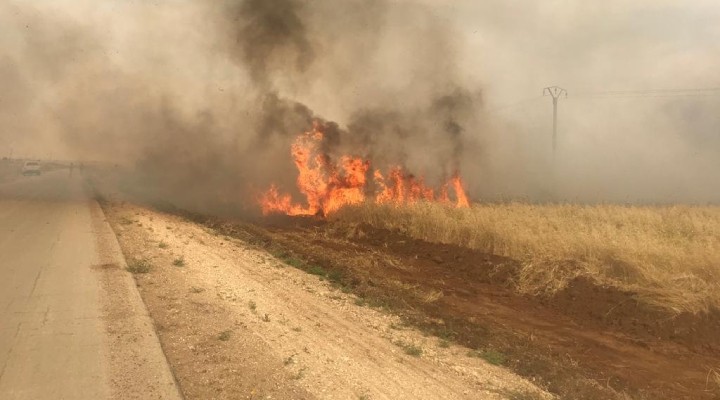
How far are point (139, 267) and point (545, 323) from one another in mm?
7126

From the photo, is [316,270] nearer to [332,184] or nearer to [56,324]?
[56,324]

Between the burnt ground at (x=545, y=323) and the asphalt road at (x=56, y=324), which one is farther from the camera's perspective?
the burnt ground at (x=545, y=323)

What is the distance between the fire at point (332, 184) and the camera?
23.4 meters

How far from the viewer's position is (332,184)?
23.6 m

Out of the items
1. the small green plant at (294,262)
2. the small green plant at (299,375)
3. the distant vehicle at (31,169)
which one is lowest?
the small green plant at (294,262)

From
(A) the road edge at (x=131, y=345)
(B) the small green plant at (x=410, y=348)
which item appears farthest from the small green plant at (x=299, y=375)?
(B) the small green plant at (x=410, y=348)

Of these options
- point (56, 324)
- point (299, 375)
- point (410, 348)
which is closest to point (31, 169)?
point (56, 324)

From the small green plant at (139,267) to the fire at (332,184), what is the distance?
12443 millimetres

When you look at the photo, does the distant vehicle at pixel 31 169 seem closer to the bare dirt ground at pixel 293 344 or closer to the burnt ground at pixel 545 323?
the burnt ground at pixel 545 323

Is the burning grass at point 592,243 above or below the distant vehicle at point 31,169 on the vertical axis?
below

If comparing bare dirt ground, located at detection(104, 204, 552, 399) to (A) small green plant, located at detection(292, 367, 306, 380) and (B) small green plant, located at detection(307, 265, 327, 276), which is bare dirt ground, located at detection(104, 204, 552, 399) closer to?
(A) small green plant, located at detection(292, 367, 306, 380)

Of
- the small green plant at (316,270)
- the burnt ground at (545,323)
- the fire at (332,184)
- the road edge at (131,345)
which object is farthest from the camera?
the fire at (332,184)

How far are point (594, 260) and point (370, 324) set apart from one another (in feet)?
19.2

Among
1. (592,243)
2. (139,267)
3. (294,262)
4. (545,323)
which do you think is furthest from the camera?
(294,262)
